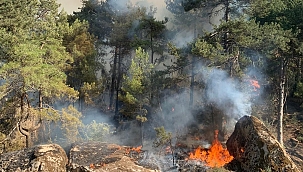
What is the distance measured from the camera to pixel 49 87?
15.5 metres

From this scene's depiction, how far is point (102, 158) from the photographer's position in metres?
11.9

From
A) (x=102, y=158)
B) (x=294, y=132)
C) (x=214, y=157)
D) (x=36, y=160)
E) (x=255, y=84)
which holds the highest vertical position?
(x=255, y=84)

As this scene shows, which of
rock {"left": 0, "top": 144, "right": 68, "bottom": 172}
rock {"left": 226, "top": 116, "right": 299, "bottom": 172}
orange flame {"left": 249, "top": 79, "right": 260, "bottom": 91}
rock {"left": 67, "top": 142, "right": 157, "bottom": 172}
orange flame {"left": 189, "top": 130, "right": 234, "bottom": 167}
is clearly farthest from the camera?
orange flame {"left": 249, "top": 79, "right": 260, "bottom": 91}

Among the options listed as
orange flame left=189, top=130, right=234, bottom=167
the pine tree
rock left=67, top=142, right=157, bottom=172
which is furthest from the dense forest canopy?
orange flame left=189, top=130, right=234, bottom=167

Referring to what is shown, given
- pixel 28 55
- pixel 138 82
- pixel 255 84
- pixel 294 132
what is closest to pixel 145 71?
pixel 138 82

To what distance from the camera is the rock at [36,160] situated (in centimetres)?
1058

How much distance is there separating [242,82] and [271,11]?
18.6 ft

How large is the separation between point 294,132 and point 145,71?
476 inches

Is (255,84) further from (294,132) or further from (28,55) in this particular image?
(28,55)

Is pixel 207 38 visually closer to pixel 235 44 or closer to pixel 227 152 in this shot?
pixel 235 44

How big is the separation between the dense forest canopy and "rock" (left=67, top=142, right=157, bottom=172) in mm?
4121

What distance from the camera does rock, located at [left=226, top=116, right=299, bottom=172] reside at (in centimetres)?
1145

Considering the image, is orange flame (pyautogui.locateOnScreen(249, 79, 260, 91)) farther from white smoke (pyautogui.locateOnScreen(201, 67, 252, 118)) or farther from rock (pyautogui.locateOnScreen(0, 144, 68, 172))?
rock (pyautogui.locateOnScreen(0, 144, 68, 172))

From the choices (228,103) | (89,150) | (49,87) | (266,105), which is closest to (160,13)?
(266,105)
